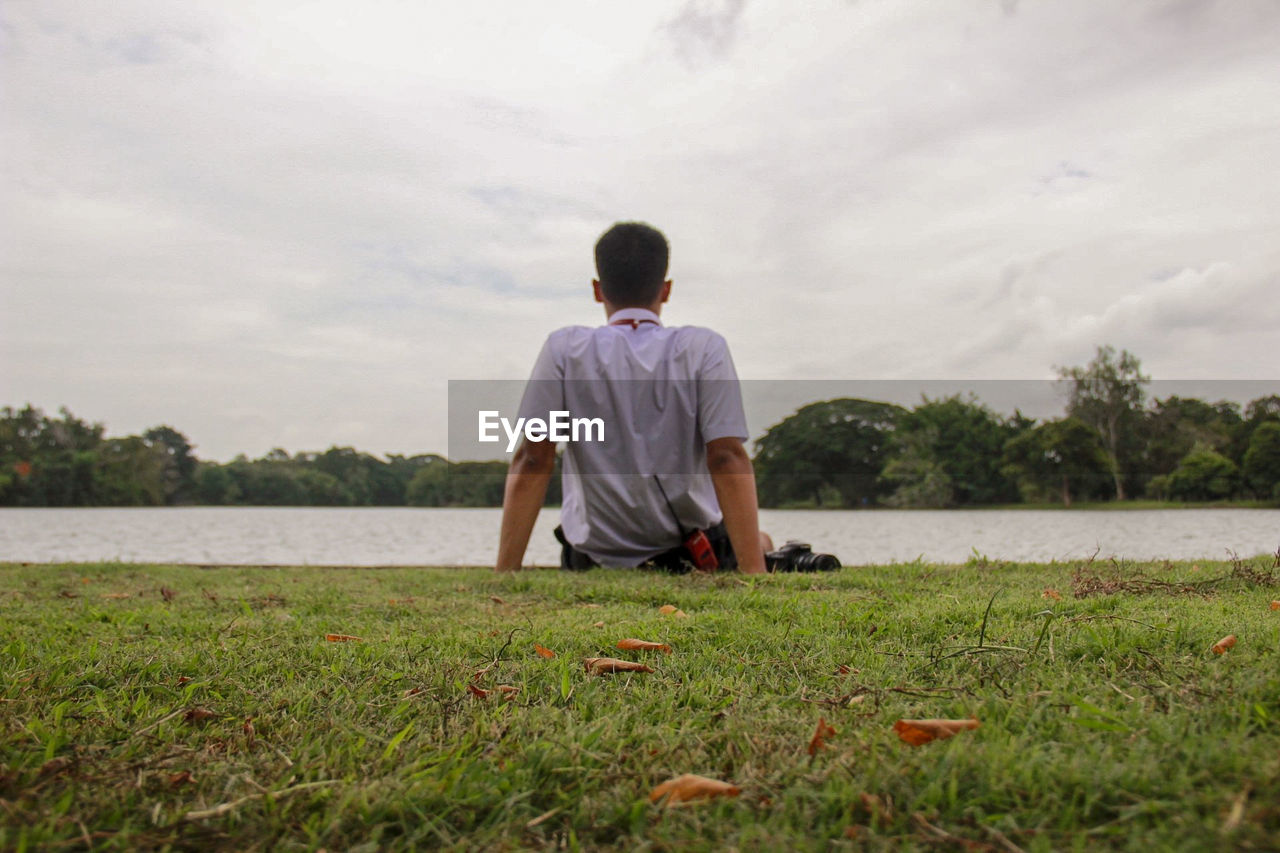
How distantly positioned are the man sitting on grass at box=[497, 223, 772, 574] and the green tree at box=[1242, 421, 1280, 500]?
21852 mm

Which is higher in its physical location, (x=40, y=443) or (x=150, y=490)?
(x=40, y=443)

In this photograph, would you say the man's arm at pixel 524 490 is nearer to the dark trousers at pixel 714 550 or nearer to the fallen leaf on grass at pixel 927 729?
the dark trousers at pixel 714 550

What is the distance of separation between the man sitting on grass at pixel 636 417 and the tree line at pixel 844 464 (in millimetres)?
24692

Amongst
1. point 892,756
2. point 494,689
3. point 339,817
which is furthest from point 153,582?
point 892,756

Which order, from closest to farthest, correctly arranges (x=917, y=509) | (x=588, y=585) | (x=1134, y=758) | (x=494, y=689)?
(x=1134, y=758) → (x=494, y=689) → (x=588, y=585) → (x=917, y=509)

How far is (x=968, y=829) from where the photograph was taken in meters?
0.97

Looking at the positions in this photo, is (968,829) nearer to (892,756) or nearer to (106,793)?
(892,756)

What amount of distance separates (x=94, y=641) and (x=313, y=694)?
945mm

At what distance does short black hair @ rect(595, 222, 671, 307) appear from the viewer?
13.1 ft

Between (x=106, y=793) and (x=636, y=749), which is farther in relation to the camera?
(x=636, y=749)

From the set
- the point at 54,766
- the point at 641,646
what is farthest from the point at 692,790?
the point at 54,766

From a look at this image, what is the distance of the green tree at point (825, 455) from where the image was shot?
38.5 meters

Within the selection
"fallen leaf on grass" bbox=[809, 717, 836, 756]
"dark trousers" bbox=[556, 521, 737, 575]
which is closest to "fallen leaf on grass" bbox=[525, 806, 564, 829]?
"fallen leaf on grass" bbox=[809, 717, 836, 756]

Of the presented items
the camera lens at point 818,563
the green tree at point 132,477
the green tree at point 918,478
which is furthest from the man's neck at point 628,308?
the green tree at point 132,477
